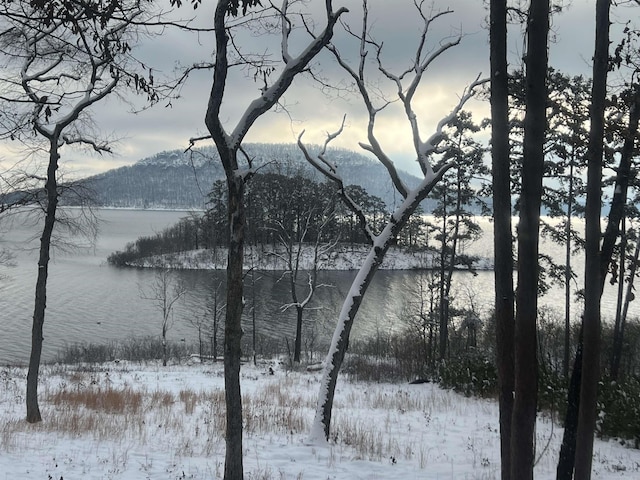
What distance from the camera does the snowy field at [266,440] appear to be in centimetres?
693

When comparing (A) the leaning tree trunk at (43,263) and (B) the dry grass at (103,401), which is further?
(B) the dry grass at (103,401)

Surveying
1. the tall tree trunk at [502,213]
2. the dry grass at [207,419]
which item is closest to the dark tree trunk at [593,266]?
the tall tree trunk at [502,213]

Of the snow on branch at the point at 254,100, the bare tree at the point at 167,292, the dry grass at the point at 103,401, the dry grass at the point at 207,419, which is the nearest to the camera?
the snow on branch at the point at 254,100

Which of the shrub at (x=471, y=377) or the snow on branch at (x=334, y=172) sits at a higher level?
the snow on branch at (x=334, y=172)

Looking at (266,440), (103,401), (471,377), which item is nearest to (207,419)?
(266,440)

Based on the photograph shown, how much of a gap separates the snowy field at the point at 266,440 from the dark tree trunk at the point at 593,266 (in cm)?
45

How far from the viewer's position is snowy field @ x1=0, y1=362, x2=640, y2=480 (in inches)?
273

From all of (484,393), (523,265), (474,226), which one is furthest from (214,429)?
(474,226)

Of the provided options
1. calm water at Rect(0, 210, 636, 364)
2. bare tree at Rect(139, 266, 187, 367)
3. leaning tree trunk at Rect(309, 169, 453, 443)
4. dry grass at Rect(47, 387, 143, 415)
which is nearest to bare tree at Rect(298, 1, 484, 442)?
leaning tree trunk at Rect(309, 169, 453, 443)

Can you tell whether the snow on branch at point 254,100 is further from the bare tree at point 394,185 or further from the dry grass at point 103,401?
the dry grass at point 103,401

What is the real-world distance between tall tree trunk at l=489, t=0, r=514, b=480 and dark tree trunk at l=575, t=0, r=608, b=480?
4.17ft

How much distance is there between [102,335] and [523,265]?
35461mm

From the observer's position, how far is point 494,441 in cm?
931

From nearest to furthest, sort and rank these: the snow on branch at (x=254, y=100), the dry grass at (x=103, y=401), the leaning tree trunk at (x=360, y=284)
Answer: the snow on branch at (x=254, y=100) < the leaning tree trunk at (x=360, y=284) < the dry grass at (x=103, y=401)
